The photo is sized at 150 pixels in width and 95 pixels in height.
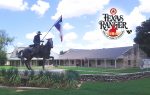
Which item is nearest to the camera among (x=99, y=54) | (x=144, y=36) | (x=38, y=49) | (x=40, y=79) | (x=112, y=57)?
(x=40, y=79)

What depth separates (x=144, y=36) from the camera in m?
87.9

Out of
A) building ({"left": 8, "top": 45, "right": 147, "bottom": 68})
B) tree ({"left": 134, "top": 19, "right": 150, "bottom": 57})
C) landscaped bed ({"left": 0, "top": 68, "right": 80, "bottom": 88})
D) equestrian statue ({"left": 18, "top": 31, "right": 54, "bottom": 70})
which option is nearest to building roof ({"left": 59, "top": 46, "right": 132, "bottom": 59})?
building ({"left": 8, "top": 45, "right": 147, "bottom": 68})

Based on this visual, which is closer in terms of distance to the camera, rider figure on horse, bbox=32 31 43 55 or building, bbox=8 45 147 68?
rider figure on horse, bbox=32 31 43 55

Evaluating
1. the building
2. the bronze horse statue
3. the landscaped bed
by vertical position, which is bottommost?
the landscaped bed

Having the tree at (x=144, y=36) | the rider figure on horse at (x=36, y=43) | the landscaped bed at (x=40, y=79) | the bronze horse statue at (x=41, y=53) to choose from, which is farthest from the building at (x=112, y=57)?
the landscaped bed at (x=40, y=79)

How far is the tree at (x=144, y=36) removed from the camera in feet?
287

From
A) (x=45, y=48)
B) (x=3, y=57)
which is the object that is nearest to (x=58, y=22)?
(x=45, y=48)

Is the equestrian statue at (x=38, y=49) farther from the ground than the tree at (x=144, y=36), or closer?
closer

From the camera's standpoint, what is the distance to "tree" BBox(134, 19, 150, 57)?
8756 centimetres

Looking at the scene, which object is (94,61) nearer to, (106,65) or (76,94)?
(106,65)

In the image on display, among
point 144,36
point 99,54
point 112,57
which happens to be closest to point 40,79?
point 112,57

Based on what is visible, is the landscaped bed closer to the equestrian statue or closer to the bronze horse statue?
the equestrian statue

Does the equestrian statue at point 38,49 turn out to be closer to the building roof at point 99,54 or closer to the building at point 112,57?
the building at point 112,57

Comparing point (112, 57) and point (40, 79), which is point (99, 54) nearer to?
point (112, 57)
